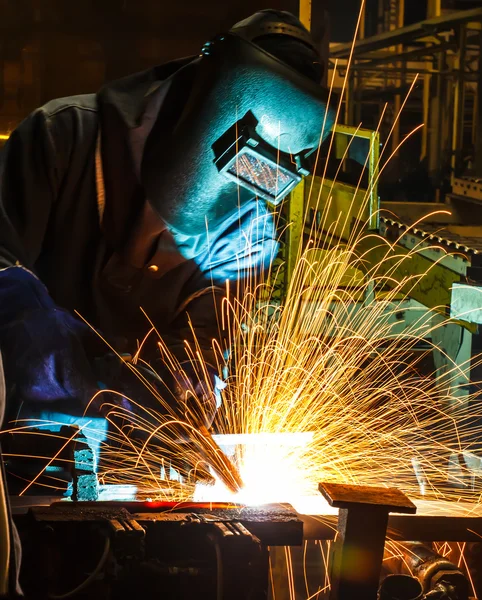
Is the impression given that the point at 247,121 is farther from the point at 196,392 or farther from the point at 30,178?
the point at 196,392

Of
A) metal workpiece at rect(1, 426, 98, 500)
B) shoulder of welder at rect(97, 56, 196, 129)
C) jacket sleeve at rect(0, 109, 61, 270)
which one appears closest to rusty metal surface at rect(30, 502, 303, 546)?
metal workpiece at rect(1, 426, 98, 500)

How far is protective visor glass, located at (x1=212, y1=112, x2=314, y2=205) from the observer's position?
2.41m

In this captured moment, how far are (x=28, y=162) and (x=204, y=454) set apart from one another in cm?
109

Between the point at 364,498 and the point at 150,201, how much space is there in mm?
1280

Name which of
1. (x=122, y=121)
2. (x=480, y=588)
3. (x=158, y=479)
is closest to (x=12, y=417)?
(x=158, y=479)

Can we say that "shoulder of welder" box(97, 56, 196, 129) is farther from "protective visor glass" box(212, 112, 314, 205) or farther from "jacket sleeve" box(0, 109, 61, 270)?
"protective visor glass" box(212, 112, 314, 205)

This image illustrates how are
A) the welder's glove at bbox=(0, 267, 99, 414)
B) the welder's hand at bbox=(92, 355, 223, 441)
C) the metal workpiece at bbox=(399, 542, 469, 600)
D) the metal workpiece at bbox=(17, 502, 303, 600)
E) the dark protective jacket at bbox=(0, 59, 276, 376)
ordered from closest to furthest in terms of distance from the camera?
the metal workpiece at bbox=(17, 502, 303, 600) < the metal workpiece at bbox=(399, 542, 469, 600) < the welder's glove at bbox=(0, 267, 99, 414) < the welder's hand at bbox=(92, 355, 223, 441) < the dark protective jacket at bbox=(0, 59, 276, 376)

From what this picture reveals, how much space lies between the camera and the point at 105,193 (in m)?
2.79

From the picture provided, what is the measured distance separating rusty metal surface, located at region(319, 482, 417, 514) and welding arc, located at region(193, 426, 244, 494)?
1.61 ft

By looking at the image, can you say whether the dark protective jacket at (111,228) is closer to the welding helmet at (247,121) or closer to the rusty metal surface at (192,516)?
the welding helmet at (247,121)

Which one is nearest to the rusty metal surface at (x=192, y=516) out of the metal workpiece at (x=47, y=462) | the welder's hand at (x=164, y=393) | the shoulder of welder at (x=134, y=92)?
the metal workpiece at (x=47, y=462)

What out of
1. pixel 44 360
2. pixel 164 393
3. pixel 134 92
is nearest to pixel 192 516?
pixel 44 360

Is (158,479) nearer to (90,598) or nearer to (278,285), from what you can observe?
(90,598)

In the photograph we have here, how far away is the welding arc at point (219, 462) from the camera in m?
2.37
